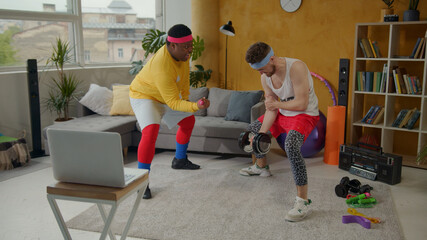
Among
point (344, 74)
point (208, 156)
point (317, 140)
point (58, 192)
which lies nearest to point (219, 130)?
point (208, 156)

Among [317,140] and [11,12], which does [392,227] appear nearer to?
[317,140]

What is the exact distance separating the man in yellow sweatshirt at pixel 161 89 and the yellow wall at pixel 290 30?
84.3 inches

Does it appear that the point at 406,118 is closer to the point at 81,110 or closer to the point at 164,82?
the point at 164,82

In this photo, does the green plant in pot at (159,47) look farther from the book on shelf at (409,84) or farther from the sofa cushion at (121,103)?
the book on shelf at (409,84)

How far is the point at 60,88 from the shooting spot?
483 cm

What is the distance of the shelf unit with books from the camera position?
424 centimetres

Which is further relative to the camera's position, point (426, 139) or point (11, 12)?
point (11, 12)

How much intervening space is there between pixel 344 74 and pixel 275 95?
1.35m

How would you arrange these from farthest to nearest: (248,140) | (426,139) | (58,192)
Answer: (426,139) < (248,140) < (58,192)

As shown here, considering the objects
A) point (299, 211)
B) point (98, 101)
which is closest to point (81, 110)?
point (98, 101)

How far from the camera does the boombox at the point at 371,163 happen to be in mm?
3705

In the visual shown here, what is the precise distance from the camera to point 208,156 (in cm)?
472

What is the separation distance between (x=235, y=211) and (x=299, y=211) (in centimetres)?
47

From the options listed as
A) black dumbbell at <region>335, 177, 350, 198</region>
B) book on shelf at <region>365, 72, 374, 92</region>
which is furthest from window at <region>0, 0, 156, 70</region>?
black dumbbell at <region>335, 177, 350, 198</region>
